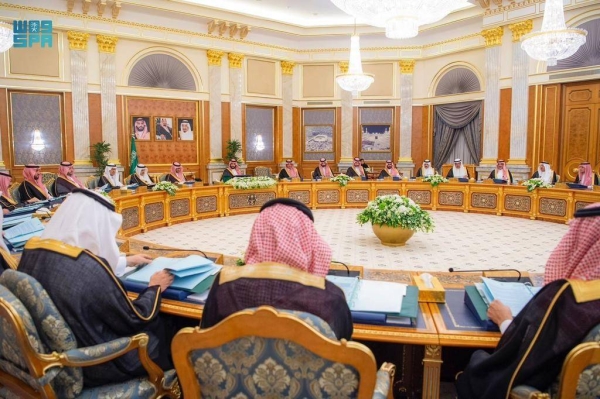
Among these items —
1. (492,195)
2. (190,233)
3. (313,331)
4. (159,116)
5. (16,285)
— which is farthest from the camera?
(159,116)

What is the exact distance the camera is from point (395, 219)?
7379mm

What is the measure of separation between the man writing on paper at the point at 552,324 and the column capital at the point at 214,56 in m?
13.6

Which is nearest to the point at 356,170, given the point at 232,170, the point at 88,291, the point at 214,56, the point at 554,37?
the point at 232,170

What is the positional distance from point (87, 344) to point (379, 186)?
35.6 feet

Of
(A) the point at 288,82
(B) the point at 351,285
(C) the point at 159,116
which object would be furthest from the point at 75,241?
(A) the point at 288,82

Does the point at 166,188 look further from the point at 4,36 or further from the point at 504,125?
the point at 504,125

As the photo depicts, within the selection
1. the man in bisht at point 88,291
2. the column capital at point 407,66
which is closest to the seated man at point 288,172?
the column capital at point 407,66

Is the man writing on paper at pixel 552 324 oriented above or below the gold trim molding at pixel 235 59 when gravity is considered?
below

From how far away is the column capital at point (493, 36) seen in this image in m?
12.6

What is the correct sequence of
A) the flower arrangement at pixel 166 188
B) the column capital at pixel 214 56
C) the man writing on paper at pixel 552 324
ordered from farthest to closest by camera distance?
the column capital at pixel 214 56
the flower arrangement at pixel 166 188
the man writing on paper at pixel 552 324

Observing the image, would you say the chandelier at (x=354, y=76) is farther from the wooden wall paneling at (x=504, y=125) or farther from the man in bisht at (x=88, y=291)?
the man in bisht at (x=88, y=291)

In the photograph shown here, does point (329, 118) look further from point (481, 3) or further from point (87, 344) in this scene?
point (87, 344)

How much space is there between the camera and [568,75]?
11375 mm

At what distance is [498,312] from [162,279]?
5.28 feet
